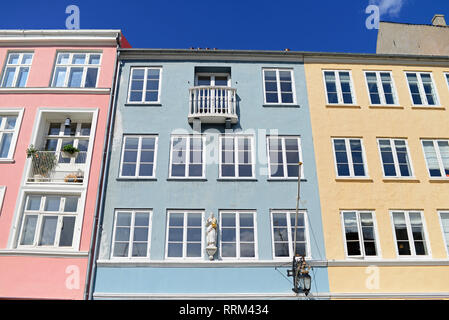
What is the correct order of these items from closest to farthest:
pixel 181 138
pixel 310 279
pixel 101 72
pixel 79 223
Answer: pixel 310 279
pixel 79 223
pixel 181 138
pixel 101 72

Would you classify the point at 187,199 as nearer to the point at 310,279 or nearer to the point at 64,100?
the point at 310,279

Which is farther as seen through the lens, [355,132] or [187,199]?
[355,132]

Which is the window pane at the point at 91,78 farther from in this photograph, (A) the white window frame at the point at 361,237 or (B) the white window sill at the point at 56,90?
(A) the white window frame at the point at 361,237

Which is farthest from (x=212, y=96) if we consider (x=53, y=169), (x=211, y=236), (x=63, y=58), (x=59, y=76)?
(x=63, y=58)

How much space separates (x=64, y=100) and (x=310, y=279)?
44.4ft

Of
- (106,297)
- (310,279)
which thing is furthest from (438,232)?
(106,297)

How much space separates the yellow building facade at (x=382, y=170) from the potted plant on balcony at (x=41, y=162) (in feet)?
38.9

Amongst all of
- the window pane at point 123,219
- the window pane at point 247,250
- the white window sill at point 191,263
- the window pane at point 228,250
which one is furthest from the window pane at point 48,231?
the window pane at point 247,250

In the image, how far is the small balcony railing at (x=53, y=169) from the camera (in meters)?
16.2

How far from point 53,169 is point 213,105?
25.3ft

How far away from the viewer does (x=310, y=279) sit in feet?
45.9

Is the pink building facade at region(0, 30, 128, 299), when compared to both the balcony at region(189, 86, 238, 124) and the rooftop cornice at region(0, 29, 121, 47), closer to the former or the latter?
the rooftop cornice at region(0, 29, 121, 47)

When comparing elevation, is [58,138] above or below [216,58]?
below

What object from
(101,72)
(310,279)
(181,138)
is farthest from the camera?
(101,72)
